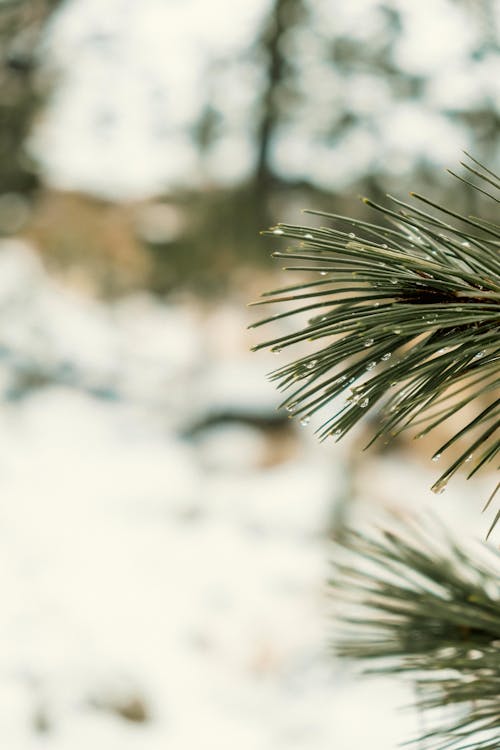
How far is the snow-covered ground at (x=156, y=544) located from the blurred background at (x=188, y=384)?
0.05ft

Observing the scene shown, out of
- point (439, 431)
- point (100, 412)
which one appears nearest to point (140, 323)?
point (100, 412)

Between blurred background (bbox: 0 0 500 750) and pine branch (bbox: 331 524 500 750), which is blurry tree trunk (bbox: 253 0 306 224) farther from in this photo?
pine branch (bbox: 331 524 500 750)

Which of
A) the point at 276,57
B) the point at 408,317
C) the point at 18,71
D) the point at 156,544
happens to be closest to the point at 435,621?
the point at 408,317

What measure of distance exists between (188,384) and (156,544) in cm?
201

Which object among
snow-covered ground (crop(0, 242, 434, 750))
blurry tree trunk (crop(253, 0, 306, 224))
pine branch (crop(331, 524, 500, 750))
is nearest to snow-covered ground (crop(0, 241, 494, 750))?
snow-covered ground (crop(0, 242, 434, 750))

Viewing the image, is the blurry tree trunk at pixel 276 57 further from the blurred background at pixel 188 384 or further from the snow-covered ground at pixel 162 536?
the snow-covered ground at pixel 162 536

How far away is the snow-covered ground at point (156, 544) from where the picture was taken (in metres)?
2.64

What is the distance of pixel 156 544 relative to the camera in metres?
4.08

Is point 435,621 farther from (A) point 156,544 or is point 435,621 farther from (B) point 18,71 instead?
(B) point 18,71

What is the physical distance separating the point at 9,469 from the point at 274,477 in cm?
164

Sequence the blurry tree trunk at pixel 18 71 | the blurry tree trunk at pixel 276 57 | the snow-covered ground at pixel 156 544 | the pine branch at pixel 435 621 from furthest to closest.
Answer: the blurry tree trunk at pixel 276 57 < the blurry tree trunk at pixel 18 71 < the snow-covered ground at pixel 156 544 < the pine branch at pixel 435 621

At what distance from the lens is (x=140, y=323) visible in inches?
257

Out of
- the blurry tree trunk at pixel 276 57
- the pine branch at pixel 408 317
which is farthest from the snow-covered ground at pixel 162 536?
the blurry tree trunk at pixel 276 57

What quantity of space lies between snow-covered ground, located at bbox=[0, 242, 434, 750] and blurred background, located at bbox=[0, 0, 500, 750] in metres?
0.02
